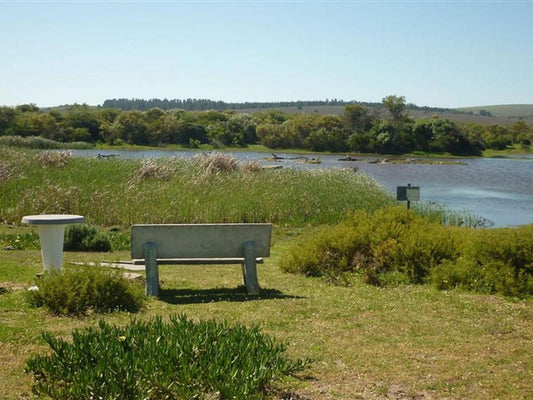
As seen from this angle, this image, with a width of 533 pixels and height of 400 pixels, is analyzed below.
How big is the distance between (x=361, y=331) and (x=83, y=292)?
103 inches

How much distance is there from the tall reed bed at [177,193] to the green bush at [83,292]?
929cm

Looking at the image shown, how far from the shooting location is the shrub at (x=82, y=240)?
41.9 feet

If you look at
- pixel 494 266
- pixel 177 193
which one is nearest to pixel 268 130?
pixel 177 193

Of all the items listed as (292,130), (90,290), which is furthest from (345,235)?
(292,130)

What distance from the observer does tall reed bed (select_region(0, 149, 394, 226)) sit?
56.3 ft

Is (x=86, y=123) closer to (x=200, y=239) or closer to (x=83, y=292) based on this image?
(x=200, y=239)

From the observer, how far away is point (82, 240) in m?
12.8

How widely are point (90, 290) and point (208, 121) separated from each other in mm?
94970

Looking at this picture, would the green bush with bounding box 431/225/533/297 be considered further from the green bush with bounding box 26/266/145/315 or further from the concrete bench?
the green bush with bounding box 26/266/145/315

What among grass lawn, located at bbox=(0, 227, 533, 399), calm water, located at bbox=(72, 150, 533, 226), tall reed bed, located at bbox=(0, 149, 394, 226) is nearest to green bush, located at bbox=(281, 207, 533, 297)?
grass lawn, located at bbox=(0, 227, 533, 399)

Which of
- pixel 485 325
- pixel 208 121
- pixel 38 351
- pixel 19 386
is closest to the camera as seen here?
pixel 19 386

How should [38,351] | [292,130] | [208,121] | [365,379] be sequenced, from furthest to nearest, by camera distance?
[208,121] < [292,130] < [38,351] < [365,379]

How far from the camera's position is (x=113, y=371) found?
434 centimetres

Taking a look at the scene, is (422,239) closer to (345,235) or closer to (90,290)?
(345,235)
